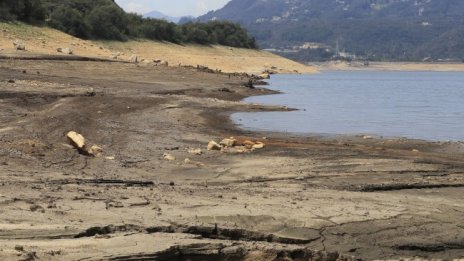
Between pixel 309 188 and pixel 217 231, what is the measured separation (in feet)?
10.8

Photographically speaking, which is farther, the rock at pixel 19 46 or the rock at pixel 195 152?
the rock at pixel 19 46

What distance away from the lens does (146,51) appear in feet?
188

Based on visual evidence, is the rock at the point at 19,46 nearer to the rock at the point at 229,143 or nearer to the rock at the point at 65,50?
the rock at the point at 65,50

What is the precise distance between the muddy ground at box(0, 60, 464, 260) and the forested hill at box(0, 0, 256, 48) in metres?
30.6

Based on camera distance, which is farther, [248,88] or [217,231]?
[248,88]

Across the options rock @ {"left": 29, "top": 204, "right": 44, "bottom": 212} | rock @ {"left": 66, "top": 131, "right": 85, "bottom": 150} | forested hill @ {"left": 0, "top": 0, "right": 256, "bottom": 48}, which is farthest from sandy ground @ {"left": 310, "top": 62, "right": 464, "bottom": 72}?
rock @ {"left": 29, "top": 204, "right": 44, "bottom": 212}

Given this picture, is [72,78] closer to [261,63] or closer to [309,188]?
[309,188]

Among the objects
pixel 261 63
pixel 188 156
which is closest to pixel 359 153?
pixel 188 156

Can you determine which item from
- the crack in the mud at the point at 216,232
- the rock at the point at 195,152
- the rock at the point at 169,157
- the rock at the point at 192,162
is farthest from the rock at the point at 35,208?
the rock at the point at 195,152

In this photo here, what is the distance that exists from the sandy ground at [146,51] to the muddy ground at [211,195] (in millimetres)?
19633

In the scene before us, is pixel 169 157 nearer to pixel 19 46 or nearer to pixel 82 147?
pixel 82 147

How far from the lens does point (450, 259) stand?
7301 mm

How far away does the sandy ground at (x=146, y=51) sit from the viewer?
39594 millimetres

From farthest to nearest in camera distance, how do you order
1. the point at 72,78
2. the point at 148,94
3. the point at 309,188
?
the point at 72,78, the point at 148,94, the point at 309,188
